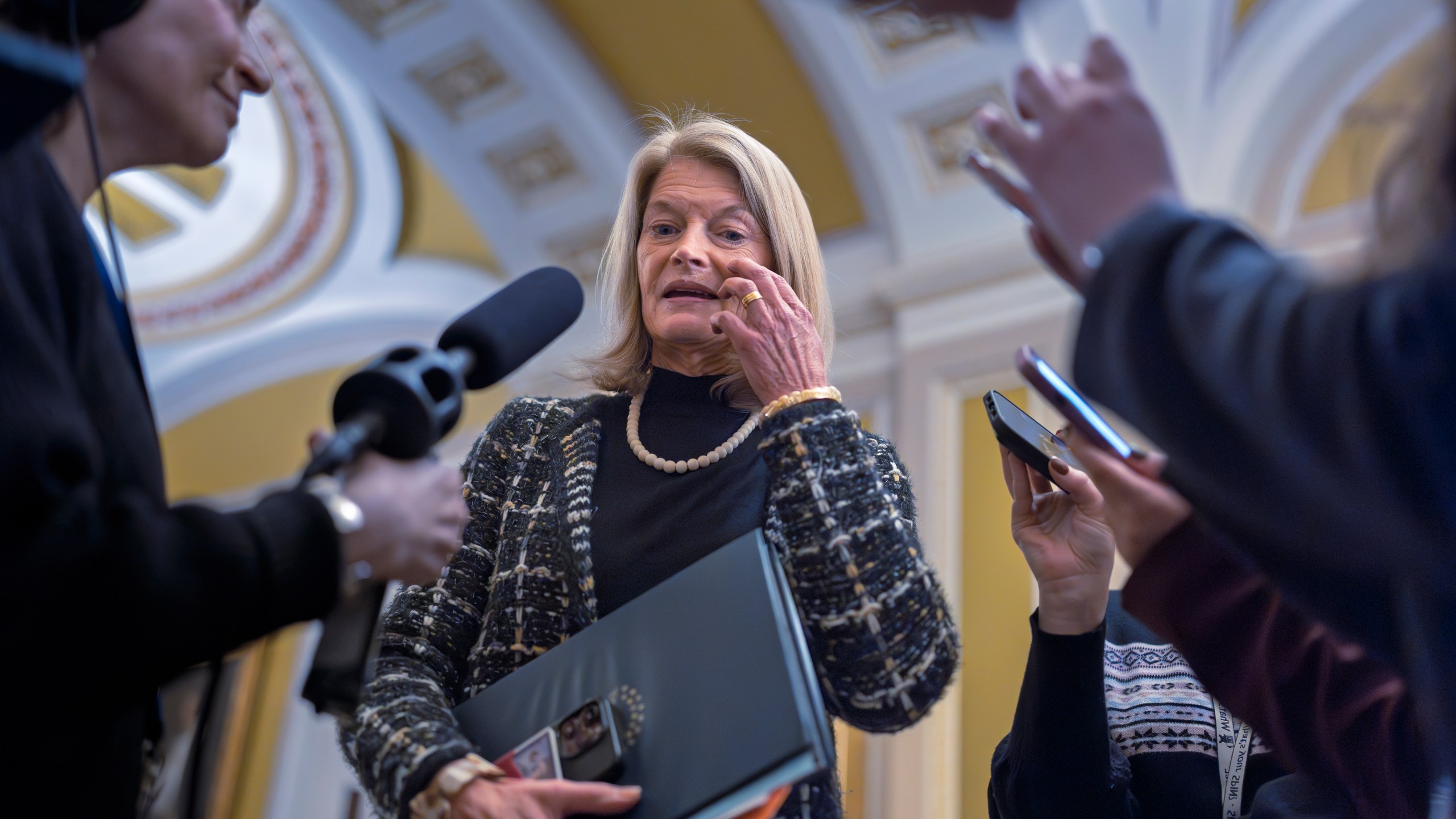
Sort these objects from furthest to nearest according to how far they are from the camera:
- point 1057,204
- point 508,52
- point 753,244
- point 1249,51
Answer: point 508,52, point 1249,51, point 753,244, point 1057,204

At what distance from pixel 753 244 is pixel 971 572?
283 cm

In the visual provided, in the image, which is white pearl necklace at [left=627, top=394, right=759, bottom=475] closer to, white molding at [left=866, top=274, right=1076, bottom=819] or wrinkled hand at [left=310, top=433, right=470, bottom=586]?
wrinkled hand at [left=310, top=433, right=470, bottom=586]

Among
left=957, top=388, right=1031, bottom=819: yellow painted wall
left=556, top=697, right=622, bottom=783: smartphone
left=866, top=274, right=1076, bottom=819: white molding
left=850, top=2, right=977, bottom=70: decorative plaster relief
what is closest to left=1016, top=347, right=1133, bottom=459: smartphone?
left=556, top=697, right=622, bottom=783: smartphone

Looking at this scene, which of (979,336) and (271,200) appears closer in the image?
(979,336)

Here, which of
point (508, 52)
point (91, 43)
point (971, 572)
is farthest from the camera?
point (508, 52)

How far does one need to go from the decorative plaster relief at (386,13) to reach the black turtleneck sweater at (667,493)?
14.0 feet

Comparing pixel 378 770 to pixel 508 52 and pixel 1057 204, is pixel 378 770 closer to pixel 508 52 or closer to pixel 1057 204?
pixel 1057 204

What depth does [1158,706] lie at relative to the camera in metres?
1.74

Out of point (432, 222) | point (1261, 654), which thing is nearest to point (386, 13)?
point (432, 222)

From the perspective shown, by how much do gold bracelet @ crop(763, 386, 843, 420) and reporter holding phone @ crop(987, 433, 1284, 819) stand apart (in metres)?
0.39

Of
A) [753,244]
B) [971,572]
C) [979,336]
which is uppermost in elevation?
[753,244]

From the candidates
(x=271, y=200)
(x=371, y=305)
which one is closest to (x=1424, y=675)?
(x=371, y=305)

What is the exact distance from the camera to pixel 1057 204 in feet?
3.01

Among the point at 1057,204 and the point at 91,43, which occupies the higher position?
the point at 91,43
